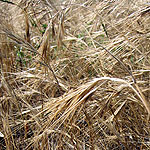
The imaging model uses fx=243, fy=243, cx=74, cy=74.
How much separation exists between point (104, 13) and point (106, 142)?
0.66 m

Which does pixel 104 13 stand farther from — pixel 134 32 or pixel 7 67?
pixel 7 67

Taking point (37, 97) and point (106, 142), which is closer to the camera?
point (106, 142)

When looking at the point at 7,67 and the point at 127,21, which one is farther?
the point at 7,67

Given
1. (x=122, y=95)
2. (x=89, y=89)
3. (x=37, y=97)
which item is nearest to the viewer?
(x=89, y=89)

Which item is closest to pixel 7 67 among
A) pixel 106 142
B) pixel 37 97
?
pixel 37 97

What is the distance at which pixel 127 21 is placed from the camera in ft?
3.15

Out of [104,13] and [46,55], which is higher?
[104,13]

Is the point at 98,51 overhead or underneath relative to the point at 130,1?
underneath

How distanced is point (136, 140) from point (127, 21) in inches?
18.2

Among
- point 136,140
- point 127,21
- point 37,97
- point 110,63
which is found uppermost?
point 127,21

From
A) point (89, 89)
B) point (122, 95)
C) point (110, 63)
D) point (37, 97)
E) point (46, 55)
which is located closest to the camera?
point (89, 89)

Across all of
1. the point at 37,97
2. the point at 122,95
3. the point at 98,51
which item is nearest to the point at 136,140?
the point at 122,95

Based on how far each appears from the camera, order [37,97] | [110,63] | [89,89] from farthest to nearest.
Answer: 1. [37,97]
2. [110,63]
3. [89,89]

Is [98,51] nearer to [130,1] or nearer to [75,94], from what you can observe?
[130,1]
